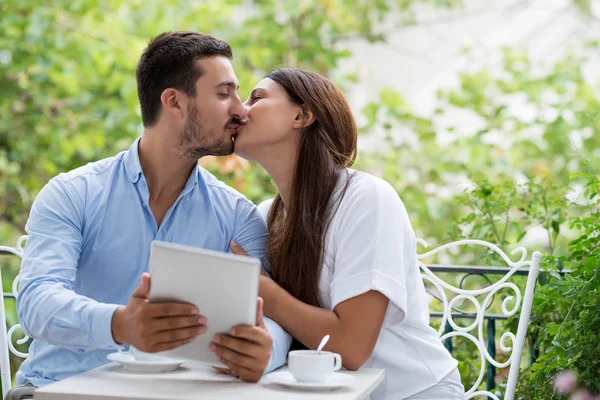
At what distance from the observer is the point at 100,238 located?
2023mm

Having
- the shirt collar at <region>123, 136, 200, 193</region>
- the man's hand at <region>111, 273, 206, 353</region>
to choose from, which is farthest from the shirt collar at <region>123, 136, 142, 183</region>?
the man's hand at <region>111, 273, 206, 353</region>

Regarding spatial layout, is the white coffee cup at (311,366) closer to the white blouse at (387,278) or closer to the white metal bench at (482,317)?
the white blouse at (387,278)

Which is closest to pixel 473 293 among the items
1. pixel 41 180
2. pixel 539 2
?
pixel 41 180

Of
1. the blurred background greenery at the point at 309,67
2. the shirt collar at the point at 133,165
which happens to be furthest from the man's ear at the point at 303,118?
the blurred background greenery at the point at 309,67

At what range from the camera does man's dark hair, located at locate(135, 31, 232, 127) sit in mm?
2133

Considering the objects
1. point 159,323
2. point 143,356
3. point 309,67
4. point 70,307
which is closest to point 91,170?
point 70,307

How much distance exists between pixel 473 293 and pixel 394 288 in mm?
637

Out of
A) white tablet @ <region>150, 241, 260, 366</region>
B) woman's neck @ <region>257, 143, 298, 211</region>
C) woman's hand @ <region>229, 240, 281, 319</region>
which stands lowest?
woman's hand @ <region>229, 240, 281, 319</region>

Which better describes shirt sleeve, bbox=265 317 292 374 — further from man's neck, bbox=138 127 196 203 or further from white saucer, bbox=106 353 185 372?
man's neck, bbox=138 127 196 203

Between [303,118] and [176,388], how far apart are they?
0.89 meters

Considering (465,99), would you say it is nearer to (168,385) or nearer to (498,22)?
(498,22)

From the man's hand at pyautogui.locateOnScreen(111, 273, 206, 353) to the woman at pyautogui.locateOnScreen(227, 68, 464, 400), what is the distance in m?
0.40

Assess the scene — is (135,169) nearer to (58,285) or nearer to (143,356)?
(58,285)

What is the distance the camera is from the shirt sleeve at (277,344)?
1.72 m
